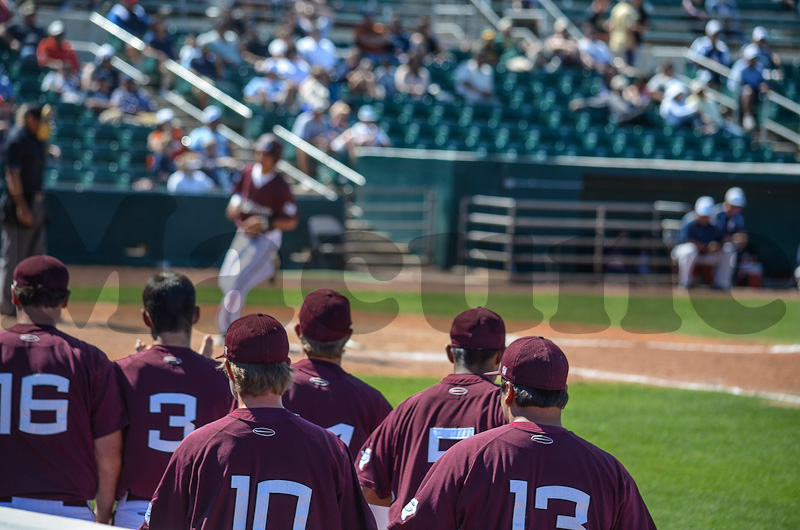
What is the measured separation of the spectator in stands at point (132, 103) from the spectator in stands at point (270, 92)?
1914mm

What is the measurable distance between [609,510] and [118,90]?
53.2ft

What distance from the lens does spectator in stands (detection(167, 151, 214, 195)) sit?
16.0m

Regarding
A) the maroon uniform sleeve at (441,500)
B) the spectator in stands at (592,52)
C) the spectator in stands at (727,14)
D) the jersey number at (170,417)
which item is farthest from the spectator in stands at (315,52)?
the maroon uniform sleeve at (441,500)

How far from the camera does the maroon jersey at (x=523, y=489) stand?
3.15m

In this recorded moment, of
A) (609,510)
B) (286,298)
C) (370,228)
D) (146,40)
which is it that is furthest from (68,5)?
(609,510)

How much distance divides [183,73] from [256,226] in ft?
33.6

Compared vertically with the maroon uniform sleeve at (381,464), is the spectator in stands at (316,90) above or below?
above

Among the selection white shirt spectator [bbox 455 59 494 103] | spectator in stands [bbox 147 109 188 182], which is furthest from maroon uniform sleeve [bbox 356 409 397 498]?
white shirt spectator [bbox 455 59 494 103]

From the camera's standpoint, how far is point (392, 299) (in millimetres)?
14828

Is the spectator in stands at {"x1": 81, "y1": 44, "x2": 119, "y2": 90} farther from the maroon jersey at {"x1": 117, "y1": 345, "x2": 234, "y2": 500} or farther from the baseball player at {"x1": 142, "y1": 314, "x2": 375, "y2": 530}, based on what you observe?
the baseball player at {"x1": 142, "y1": 314, "x2": 375, "y2": 530}

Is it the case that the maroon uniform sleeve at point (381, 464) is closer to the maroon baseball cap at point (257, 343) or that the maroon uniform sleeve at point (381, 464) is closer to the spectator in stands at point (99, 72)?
the maroon baseball cap at point (257, 343)

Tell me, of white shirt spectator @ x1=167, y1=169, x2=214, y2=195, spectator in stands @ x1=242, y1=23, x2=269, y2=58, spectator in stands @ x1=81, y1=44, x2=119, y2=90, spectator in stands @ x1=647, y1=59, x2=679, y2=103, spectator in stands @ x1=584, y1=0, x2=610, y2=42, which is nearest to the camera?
white shirt spectator @ x1=167, y1=169, x2=214, y2=195

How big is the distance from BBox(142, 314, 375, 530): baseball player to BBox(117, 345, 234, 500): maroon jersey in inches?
39.4

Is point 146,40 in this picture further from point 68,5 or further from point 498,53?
point 498,53
